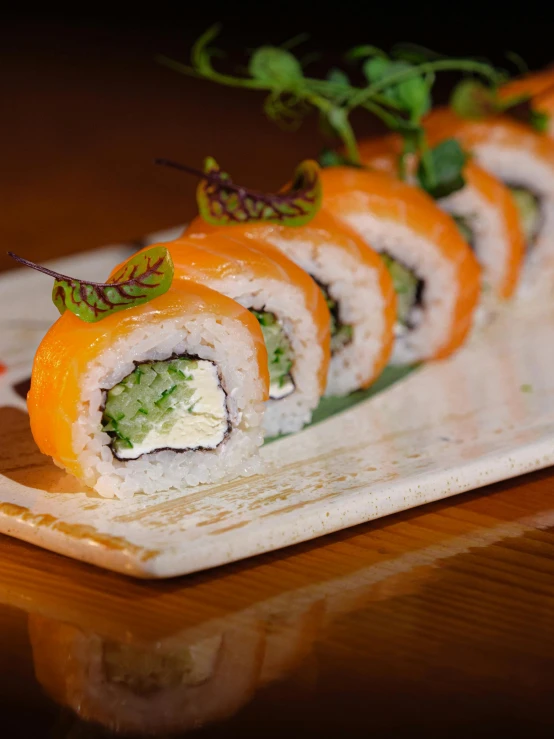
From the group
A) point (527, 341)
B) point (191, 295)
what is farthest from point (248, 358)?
point (527, 341)

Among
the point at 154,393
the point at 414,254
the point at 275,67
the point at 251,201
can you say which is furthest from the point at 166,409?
the point at 275,67

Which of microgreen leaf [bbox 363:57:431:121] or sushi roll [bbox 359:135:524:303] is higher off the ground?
microgreen leaf [bbox 363:57:431:121]

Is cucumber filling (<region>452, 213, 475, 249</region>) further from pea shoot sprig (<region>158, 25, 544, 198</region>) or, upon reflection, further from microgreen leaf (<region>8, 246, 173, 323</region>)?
microgreen leaf (<region>8, 246, 173, 323</region>)

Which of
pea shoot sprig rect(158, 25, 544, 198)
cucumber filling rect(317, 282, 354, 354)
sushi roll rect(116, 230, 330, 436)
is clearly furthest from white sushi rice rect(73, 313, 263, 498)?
pea shoot sprig rect(158, 25, 544, 198)

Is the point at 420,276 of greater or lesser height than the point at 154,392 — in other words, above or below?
above

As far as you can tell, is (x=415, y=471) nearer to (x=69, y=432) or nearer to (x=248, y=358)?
(x=248, y=358)

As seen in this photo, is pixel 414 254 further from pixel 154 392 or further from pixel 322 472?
pixel 154 392

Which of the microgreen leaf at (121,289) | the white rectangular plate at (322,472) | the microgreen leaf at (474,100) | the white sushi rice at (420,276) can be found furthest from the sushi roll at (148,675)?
the microgreen leaf at (474,100)
